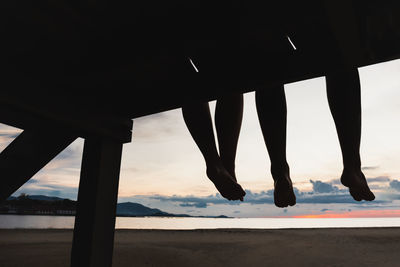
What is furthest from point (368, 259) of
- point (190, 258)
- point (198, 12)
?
point (198, 12)

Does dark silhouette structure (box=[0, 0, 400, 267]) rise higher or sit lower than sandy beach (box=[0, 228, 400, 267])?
higher

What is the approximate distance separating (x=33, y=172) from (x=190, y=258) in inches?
175

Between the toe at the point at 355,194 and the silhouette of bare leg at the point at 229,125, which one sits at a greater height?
the silhouette of bare leg at the point at 229,125

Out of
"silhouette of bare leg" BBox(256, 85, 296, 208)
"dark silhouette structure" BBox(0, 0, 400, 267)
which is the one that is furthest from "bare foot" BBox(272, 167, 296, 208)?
"dark silhouette structure" BBox(0, 0, 400, 267)

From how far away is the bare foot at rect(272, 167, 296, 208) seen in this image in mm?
1319

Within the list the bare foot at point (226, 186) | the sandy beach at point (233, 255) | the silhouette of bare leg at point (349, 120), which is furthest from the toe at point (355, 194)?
the sandy beach at point (233, 255)

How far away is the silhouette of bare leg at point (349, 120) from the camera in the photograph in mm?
1298

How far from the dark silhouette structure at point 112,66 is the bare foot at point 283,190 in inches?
11.4

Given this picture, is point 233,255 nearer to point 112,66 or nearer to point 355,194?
point 355,194

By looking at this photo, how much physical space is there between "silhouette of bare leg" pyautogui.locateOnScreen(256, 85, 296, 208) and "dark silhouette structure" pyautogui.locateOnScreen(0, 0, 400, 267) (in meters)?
0.27

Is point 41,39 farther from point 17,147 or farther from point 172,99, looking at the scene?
point 17,147

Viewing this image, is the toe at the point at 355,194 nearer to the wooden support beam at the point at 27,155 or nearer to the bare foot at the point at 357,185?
the bare foot at the point at 357,185

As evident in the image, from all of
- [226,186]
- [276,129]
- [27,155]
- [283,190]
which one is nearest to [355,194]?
[283,190]

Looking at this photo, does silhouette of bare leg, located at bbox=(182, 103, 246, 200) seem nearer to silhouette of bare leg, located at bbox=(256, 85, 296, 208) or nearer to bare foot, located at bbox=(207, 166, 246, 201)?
bare foot, located at bbox=(207, 166, 246, 201)
